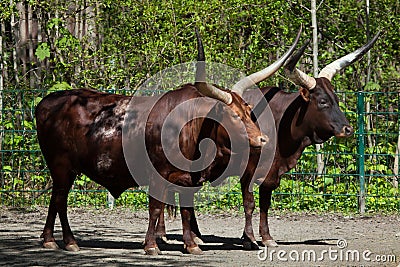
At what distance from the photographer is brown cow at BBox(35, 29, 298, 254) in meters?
9.72

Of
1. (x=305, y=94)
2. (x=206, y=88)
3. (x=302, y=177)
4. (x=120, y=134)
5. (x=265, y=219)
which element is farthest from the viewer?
(x=302, y=177)

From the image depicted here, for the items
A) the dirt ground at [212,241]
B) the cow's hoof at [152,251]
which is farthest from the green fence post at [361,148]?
the cow's hoof at [152,251]

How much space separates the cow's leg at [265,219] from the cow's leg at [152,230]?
4.76 feet

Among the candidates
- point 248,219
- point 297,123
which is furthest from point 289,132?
point 248,219

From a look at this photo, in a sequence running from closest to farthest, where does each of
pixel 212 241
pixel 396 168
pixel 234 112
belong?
pixel 234 112 < pixel 212 241 < pixel 396 168

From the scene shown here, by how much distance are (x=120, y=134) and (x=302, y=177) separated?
5.46 m

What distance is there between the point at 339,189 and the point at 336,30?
15.2ft

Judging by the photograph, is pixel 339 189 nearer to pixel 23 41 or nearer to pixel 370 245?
pixel 370 245

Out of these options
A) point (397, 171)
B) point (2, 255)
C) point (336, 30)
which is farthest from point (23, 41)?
point (2, 255)

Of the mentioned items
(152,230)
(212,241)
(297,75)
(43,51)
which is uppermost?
(43,51)

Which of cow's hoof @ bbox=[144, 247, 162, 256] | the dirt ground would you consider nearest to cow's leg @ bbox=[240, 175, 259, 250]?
the dirt ground

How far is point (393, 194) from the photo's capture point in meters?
14.5

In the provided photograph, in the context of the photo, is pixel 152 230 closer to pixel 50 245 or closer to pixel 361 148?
pixel 50 245

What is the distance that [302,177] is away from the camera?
14695mm
